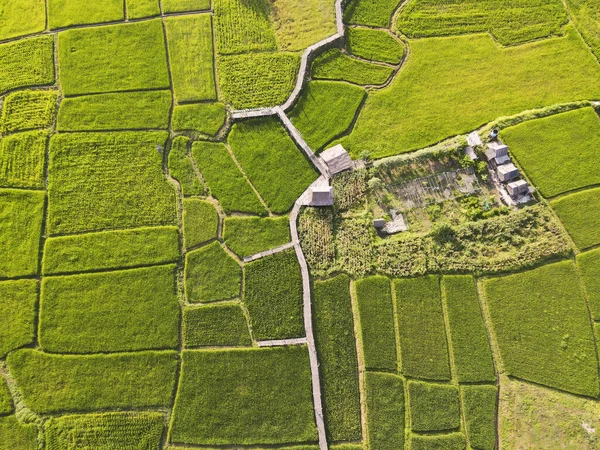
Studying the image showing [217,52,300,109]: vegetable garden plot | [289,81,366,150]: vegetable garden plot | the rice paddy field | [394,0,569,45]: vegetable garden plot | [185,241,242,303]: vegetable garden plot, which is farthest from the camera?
[394,0,569,45]: vegetable garden plot

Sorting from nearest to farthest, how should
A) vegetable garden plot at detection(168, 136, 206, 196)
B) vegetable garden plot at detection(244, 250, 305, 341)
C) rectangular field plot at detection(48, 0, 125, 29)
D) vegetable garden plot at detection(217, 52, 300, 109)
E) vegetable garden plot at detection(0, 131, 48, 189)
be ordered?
vegetable garden plot at detection(244, 250, 305, 341), vegetable garden plot at detection(168, 136, 206, 196), vegetable garden plot at detection(0, 131, 48, 189), vegetable garden plot at detection(217, 52, 300, 109), rectangular field plot at detection(48, 0, 125, 29)

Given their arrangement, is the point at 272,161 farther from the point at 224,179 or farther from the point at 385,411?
the point at 385,411

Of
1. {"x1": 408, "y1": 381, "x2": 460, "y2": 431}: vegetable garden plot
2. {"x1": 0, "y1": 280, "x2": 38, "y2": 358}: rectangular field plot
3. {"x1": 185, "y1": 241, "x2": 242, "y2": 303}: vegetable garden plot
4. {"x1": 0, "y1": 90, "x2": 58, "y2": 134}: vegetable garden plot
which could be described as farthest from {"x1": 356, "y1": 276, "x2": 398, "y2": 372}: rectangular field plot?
{"x1": 0, "y1": 90, "x2": 58, "y2": 134}: vegetable garden plot

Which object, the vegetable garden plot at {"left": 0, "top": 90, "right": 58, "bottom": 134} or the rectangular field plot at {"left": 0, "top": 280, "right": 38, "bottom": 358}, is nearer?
the rectangular field plot at {"left": 0, "top": 280, "right": 38, "bottom": 358}

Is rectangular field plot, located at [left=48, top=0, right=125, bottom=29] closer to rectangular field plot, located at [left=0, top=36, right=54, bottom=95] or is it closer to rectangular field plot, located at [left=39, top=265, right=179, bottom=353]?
rectangular field plot, located at [left=0, top=36, right=54, bottom=95]

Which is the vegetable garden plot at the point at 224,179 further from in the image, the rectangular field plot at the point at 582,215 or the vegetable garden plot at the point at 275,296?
the rectangular field plot at the point at 582,215

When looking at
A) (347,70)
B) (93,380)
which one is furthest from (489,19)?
(93,380)
